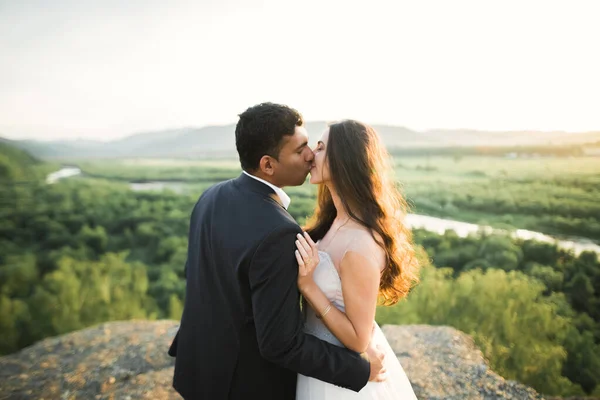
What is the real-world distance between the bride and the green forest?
1.55m

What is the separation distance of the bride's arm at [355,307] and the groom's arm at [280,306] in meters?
0.16

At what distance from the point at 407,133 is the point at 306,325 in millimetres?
10587

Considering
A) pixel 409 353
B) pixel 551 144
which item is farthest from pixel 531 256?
pixel 409 353

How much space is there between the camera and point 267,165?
199cm

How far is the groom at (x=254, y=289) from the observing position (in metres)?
1.65

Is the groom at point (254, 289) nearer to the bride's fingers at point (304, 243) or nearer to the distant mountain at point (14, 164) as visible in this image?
the bride's fingers at point (304, 243)

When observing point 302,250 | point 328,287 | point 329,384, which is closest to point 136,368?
point 329,384

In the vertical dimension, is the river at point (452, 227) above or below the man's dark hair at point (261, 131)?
below

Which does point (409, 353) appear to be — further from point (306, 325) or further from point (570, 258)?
point (570, 258)

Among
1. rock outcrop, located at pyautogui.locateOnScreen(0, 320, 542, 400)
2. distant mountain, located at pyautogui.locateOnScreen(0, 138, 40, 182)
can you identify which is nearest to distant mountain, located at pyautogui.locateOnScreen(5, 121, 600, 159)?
distant mountain, located at pyautogui.locateOnScreen(0, 138, 40, 182)

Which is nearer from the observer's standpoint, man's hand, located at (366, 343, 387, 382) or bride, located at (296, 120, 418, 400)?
bride, located at (296, 120, 418, 400)

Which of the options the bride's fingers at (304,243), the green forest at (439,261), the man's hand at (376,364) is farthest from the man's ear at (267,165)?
the green forest at (439,261)

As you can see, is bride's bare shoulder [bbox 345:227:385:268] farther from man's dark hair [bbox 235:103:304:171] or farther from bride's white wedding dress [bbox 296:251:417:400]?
man's dark hair [bbox 235:103:304:171]

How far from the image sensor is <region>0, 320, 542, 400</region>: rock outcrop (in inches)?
145
